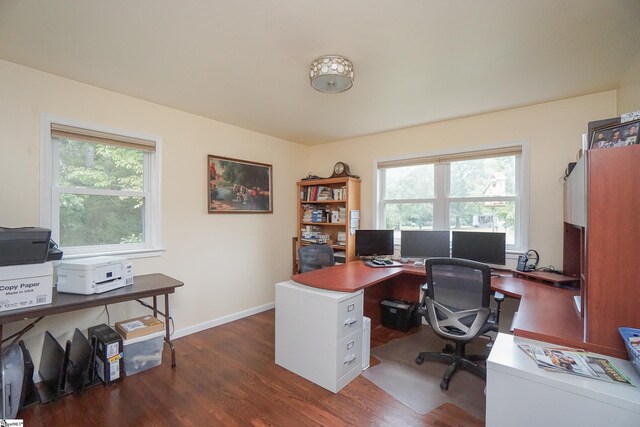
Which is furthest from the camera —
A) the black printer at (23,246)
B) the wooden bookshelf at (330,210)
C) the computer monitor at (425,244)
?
the wooden bookshelf at (330,210)

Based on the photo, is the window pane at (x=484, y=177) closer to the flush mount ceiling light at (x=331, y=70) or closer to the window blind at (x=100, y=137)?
the flush mount ceiling light at (x=331, y=70)

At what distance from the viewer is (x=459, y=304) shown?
7.47 feet

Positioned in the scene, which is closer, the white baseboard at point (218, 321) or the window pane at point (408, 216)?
the white baseboard at point (218, 321)

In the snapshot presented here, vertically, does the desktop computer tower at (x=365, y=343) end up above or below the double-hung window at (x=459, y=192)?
below

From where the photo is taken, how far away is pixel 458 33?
1.75 metres

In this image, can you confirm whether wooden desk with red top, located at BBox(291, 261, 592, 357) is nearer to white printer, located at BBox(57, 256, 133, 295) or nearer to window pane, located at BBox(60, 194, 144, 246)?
white printer, located at BBox(57, 256, 133, 295)

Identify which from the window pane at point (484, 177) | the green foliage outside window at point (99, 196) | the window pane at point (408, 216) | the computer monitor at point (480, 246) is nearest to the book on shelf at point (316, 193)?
the window pane at point (408, 216)

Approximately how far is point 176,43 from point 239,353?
2609 millimetres

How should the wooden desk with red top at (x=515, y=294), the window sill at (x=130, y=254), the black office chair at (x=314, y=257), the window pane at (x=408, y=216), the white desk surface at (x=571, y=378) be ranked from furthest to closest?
the window pane at (x=408, y=216)
the black office chair at (x=314, y=257)
the window sill at (x=130, y=254)
the wooden desk with red top at (x=515, y=294)
the white desk surface at (x=571, y=378)

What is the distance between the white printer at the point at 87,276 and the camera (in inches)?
83.2

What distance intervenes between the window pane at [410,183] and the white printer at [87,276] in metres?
3.17

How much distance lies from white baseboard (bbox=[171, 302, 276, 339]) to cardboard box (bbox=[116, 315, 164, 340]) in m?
0.61

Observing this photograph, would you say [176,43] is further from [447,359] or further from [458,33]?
[447,359]

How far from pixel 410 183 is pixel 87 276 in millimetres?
3443
